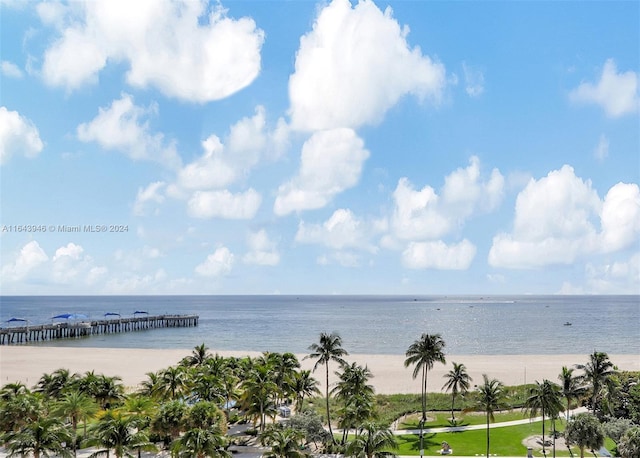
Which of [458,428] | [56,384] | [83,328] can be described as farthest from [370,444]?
[83,328]

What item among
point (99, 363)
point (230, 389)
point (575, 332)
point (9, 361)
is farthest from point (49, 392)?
point (575, 332)

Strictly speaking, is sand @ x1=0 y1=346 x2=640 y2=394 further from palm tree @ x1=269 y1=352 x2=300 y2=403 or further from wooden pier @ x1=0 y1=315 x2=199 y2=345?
palm tree @ x1=269 y1=352 x2=300 y2=403

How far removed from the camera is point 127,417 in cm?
3178

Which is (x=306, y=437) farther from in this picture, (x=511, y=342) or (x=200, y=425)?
(x=511, y=342)

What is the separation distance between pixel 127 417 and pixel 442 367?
211ft

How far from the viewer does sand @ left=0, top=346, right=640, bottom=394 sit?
240 feet

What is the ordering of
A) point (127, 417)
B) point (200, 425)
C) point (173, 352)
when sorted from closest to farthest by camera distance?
1. point (127, 417)
2. point (200, 425)
3. point (173, 352)

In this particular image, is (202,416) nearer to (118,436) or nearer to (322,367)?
(118,436)

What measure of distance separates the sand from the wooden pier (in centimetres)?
1819

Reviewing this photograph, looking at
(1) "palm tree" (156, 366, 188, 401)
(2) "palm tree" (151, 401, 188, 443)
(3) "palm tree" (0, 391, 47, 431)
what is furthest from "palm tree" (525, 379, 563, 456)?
(3) "palm tree" (0, 391, 47, 431)

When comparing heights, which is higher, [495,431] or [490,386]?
[490,386]

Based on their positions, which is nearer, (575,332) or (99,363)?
(99,363)

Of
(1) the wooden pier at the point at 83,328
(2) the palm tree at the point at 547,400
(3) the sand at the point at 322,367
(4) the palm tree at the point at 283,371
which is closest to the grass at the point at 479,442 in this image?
(2) the palm tree at the point at 547,400

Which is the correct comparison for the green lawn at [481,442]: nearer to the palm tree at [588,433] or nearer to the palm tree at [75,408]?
the palm tree at [588,433]
